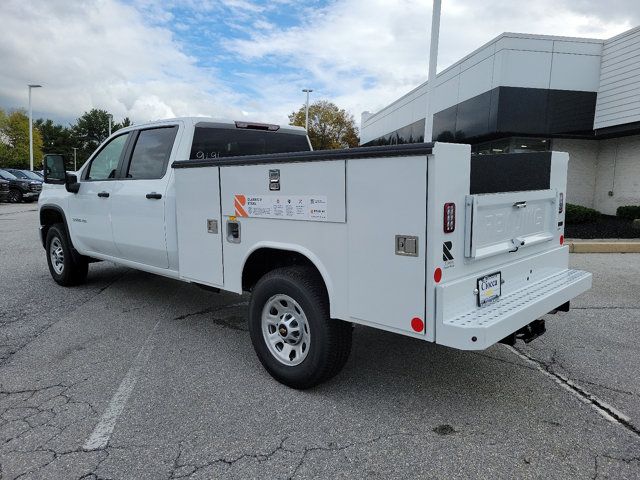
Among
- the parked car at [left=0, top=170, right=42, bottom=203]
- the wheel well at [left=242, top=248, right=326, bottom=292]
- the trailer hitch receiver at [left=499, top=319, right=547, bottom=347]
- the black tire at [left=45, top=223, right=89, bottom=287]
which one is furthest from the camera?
the parked car at [left=0, top=170, right=42, bottom=203]

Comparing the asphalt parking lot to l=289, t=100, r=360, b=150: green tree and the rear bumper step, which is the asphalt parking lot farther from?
l=289, t=100, r=360, b=150: green tree

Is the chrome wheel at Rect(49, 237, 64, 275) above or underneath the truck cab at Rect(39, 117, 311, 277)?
underneath

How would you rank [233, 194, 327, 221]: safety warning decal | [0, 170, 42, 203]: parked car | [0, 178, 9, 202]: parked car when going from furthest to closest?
[0, 170, 42, 203]: parked car → [0, 178, 9, 202]: parked car → [233, 194, 327, 221]: safety warning decal

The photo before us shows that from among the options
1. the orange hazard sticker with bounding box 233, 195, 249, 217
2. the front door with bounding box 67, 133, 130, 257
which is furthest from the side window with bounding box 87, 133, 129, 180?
the orange hazard sticker with bounding box 233, 195, 249, 217

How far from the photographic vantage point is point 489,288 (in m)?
3.29

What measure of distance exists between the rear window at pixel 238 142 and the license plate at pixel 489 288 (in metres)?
2.81

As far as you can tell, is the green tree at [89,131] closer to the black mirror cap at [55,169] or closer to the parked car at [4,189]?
the parked car at [4,189]

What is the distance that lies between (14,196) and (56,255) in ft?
76.7

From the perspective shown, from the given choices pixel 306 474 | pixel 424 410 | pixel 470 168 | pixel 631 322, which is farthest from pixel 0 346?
pixel 631 322

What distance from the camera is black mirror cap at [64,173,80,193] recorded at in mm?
6125

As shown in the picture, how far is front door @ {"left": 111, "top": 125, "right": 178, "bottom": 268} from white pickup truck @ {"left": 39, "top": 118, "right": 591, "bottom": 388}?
0.06ft

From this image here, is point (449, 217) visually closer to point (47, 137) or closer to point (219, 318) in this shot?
point (219, 318)

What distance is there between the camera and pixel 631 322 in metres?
5.39

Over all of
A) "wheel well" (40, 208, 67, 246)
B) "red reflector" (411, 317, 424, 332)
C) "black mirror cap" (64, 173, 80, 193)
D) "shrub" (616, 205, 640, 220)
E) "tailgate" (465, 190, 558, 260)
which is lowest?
"shrub" (616, 205, 640, 220)
